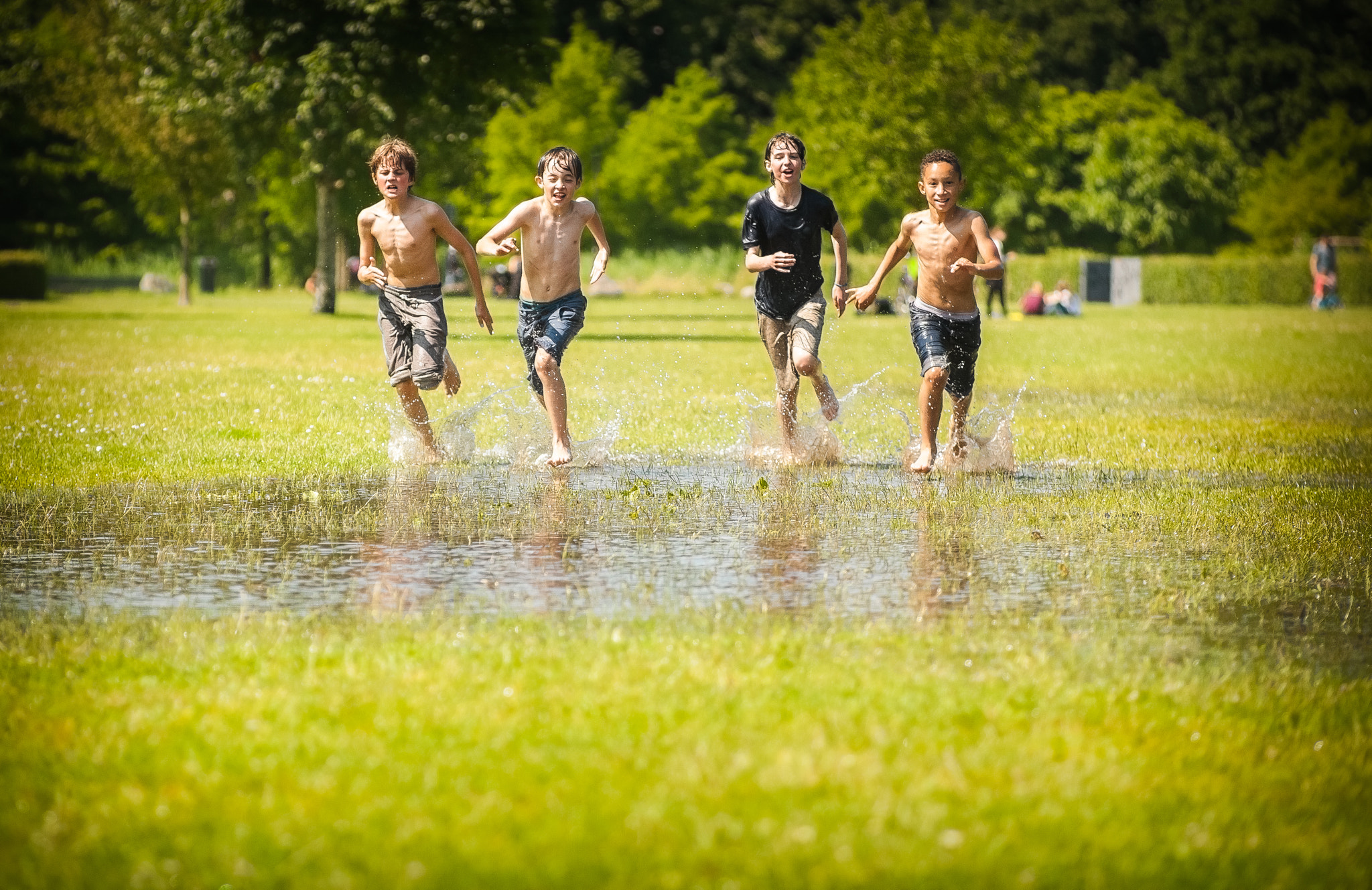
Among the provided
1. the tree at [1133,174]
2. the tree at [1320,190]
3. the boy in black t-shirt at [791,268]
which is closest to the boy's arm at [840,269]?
the boy in black t-shirt at [791,268]

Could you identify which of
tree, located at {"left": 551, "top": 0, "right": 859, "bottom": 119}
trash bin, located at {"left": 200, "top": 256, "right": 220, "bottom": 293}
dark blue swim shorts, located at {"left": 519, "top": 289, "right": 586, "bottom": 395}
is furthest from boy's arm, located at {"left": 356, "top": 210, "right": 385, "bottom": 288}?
tree, located at {"left": 551, "top": 0, "right": 859, "bottom": 119}

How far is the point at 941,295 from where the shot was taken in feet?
34.1

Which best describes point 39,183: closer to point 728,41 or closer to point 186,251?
point 186,251

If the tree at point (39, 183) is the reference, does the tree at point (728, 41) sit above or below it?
above

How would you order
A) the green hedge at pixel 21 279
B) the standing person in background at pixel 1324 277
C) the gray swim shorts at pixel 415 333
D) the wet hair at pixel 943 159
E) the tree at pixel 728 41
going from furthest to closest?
the tree at pixel 728 41, the standing person in background at pixel 1324 277, the green hedge at pixel 21 279, the gray swim shorts at pixel 415 333, the wet hair at pixel 943 159

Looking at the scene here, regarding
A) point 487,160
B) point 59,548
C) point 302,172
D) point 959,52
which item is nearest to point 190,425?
point 59,548

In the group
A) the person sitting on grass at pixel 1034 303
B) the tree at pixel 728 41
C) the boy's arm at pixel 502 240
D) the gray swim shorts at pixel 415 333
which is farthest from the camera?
the tree at pixel 728 41

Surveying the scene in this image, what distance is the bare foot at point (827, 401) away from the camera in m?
11.0

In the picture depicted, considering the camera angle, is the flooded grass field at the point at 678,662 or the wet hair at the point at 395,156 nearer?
the flooded grass field at the point at 678,662

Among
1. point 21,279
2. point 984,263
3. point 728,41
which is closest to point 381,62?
point 21,279

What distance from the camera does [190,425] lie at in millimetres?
12688

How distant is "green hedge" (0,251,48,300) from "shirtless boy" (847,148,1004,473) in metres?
41.2

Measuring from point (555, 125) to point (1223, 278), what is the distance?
25.2 m

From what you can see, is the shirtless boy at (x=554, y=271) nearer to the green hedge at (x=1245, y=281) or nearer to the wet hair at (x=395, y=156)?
the wet hair at (x=395, y=156)
